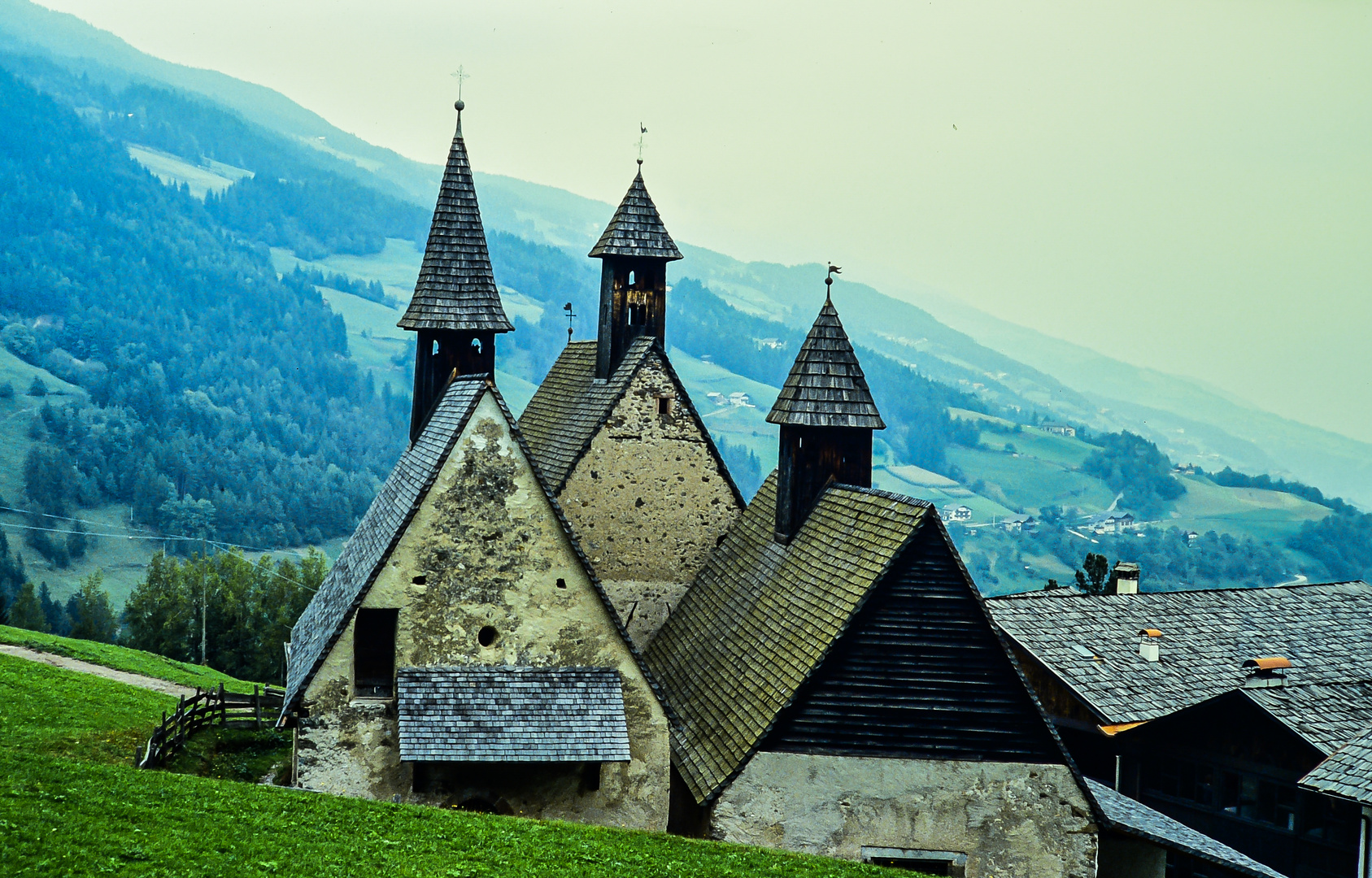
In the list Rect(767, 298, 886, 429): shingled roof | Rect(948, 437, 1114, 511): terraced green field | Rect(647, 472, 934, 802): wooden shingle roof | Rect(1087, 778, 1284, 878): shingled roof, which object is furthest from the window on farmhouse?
Rect(948, 437, 1114, 511): terraced green field

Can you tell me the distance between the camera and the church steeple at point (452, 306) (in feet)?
102

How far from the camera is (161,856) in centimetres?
1428

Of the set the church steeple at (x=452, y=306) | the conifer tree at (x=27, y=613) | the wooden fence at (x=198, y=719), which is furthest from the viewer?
the conifer tree at (x=27, y=613)

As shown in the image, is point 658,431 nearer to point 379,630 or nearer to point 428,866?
point 379,630

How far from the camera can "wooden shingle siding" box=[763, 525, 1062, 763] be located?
1862cm

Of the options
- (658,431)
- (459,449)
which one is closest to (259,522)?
(658,431)

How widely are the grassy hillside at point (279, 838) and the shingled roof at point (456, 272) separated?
47.7ft

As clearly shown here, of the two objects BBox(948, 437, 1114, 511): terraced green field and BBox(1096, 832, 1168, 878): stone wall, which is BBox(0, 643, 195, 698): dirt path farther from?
BBox(948, 437, 1114, 511): terraced green field

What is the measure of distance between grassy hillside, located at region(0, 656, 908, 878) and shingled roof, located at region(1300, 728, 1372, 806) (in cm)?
1043

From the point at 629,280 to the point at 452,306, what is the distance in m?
4.44

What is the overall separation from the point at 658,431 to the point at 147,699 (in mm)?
19739

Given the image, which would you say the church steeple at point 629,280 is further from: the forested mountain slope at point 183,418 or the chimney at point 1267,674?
the forested mountain slope at point 183,418

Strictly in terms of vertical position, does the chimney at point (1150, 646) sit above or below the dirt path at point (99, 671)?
above

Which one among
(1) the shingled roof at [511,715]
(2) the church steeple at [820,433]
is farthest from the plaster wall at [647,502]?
(1) the shingled roof at [511,715]
